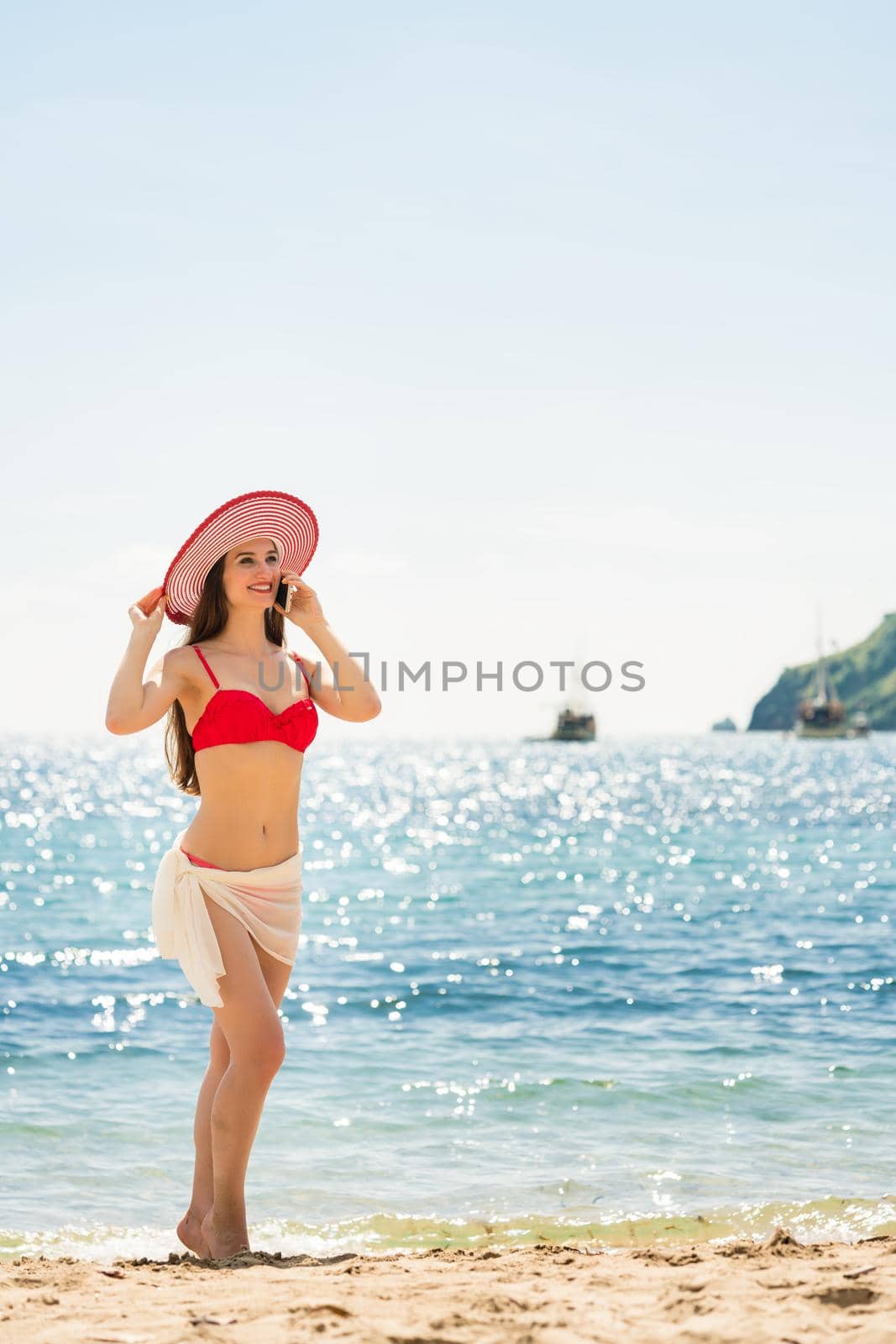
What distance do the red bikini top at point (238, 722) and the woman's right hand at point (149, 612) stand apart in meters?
0.17

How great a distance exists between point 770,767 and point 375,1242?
296 ft

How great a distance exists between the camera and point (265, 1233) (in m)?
5.77

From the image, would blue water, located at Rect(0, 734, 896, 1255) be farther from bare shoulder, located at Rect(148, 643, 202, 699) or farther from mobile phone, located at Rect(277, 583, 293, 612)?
mobile phone, located at Rect(277, 583, 293, 612)

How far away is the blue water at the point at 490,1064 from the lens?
6.09 m

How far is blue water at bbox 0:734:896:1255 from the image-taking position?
20.0 ft

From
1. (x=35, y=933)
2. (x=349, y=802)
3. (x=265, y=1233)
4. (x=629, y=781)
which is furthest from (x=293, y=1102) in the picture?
(x=629, y=781)

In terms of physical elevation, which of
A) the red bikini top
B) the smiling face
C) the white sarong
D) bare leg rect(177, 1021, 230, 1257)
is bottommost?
bare leg rect(177, 1021, 230, 1257)

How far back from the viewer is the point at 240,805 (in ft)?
15.0

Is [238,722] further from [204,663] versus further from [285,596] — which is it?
[285,596]

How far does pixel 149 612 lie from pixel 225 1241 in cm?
229


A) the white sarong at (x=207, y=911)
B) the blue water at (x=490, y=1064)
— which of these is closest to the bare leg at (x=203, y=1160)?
the white sarong at (x=207, y=911)

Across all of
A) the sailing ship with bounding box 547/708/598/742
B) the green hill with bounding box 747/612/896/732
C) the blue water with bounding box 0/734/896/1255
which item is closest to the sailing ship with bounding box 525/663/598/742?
the sailing ship with bounding box 547/708/598/742

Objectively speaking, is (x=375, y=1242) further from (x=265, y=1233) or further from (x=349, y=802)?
(x=349, y=802)

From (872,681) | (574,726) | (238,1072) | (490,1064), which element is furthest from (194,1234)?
(872,681)
